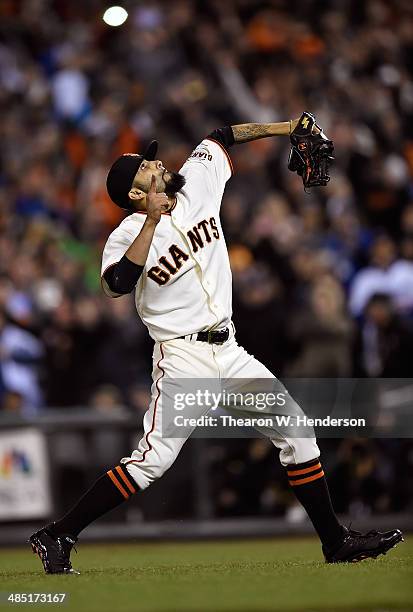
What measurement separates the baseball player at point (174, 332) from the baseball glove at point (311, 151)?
55 centimetres

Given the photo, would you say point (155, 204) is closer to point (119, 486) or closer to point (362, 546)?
point (119, 486)

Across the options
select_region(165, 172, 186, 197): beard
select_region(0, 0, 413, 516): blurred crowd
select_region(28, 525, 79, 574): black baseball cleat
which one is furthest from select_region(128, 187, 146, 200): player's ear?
select_region(0, 0, 413, 516): blurred crowd

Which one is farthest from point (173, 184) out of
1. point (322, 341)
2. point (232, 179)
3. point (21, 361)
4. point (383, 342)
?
point (232, 179)

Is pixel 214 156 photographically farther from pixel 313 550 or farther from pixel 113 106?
Answer: pixel 113 106

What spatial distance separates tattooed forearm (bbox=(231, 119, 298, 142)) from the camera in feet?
21.4

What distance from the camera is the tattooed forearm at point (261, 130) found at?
21.4 ft

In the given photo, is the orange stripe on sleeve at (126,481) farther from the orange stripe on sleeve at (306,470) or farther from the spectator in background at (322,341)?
the spectator in background at (322,341)

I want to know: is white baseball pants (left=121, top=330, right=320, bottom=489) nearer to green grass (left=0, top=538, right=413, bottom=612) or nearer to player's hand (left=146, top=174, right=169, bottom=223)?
green grass (left=0, top=538, right=413, bottom=612)

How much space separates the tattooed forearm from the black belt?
115cm

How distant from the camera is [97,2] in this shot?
50.9 ft

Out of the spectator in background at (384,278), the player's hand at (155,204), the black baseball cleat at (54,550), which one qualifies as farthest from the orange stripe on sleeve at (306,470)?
the spectator in background at (384,278)

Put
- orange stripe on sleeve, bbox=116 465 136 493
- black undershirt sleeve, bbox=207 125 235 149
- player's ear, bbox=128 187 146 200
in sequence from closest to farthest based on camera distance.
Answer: orange stripe on sleeve, bbox=116 465 136 493 → player's ear, bbox=128 187 146 200 → black undershirt sleeve, bbox=207 125 235 149

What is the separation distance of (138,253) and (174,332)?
531mm

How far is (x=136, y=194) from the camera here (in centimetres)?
612
